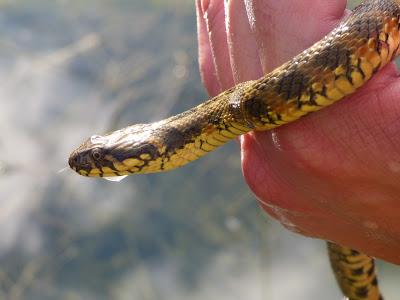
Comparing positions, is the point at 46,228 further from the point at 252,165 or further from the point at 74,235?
the point at 252,165

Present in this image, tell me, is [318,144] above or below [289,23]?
below

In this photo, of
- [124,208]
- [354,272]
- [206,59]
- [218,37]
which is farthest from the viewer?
[124,208]

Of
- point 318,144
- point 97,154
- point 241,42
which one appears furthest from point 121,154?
point 318,144

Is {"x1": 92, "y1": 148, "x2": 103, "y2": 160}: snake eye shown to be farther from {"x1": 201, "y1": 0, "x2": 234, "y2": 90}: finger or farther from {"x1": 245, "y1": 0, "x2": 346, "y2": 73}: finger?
{"x1": 245, "y1": 0, "x2": 346, "y2": 73}: finger

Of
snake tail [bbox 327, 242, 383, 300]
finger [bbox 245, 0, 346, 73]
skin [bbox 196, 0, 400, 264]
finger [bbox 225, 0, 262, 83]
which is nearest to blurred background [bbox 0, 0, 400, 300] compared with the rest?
snake tail [bbox 327, 242, 383, 300]

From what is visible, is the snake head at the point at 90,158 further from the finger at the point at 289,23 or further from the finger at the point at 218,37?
the finger at the point at 289,23

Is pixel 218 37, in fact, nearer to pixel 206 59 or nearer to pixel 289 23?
pixel 206 59
